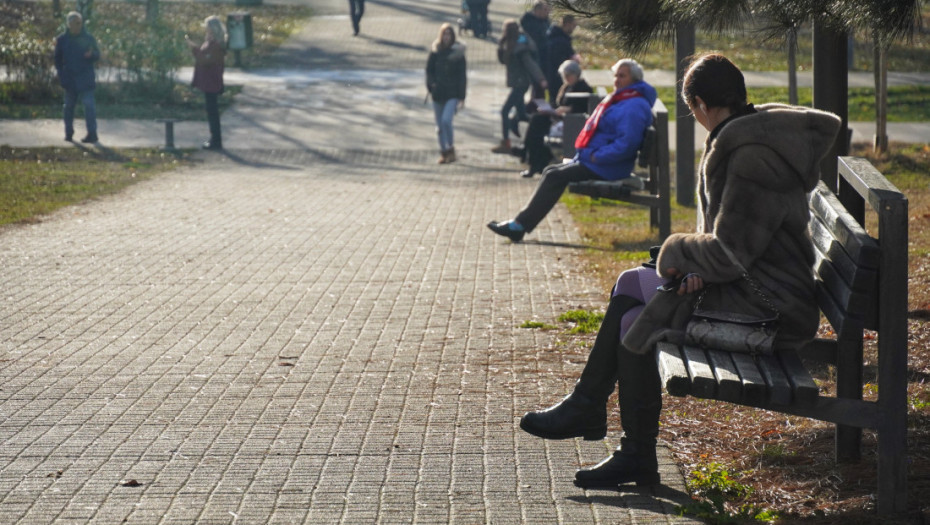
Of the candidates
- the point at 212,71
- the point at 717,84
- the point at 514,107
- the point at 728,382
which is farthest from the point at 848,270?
the point at 212,71

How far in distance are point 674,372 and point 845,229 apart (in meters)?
0.85

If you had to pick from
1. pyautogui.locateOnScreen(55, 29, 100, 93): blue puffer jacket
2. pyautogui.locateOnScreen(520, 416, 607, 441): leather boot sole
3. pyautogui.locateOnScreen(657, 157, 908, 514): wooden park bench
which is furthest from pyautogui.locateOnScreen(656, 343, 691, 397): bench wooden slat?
pyautogui.locateOnScreen(55, 29, 100, 93): blue puffer jacket

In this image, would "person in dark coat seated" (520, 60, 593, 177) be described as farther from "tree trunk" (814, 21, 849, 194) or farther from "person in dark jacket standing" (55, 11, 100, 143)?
"tree trunk" (814, 21, 849, 194)

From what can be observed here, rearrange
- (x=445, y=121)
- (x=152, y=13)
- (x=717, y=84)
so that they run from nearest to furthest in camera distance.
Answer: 1. (x=717, y=84)
2. (x=445, y=121)
3. (x=152, y=13)

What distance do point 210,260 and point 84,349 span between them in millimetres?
3015

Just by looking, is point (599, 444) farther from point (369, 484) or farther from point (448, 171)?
point (448, 171)

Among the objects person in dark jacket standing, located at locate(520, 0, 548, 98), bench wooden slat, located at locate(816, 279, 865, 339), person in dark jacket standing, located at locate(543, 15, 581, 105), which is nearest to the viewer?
bench wooden slat, located at locate(816, 279, 865, 339)

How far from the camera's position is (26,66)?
70.1 feet

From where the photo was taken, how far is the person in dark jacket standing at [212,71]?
58.1 ft

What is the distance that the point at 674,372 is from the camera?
12.7 feet

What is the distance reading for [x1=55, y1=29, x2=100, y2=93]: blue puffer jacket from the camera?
702 inches

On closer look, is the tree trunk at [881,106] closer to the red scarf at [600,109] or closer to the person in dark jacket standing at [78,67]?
the red scarf at [600,109]

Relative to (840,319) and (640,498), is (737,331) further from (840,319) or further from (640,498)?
(640,498)

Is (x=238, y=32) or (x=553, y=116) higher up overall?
(x=238, y=32)
